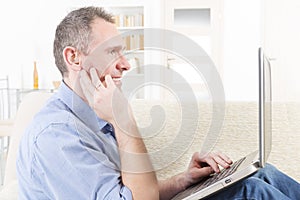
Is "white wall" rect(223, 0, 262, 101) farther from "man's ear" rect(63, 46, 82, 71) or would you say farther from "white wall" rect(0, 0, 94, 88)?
"man's ear" rect(63, 46, 82, 71)

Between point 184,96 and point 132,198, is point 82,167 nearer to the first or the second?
point 132,198

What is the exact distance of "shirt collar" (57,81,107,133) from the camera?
1191 mm

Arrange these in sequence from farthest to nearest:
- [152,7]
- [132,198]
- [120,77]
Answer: [152,7], [120,77], [132,198]

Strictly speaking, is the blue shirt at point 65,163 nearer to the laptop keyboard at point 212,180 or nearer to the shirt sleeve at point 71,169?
the shirt sleeve at point 71,169

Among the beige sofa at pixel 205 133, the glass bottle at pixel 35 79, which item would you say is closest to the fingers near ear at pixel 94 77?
the beige sofa at pixel 205 133

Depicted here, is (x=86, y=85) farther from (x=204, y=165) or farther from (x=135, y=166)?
(x=204, y=165)

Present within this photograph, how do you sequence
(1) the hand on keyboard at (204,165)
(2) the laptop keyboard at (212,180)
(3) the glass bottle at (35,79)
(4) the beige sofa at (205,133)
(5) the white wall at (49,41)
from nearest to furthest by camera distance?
Answer: (2) the laptop keyboard at (212,180) < (1) the hand on keyboard at (204,165) < (4) the beige sofa at (205,133) < (3) the glass bottle at (35,79) < (5) the white wall at (49,41)

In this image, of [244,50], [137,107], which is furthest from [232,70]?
[137,107]

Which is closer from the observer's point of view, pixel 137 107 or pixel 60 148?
pixel 60 148

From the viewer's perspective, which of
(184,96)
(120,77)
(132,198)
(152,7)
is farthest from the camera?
(152,7)

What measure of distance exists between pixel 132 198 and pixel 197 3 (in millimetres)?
4715

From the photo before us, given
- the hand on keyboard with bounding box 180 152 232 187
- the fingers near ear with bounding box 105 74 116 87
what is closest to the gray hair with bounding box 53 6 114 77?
the fingers near ear with bounding box 105 74 116 87

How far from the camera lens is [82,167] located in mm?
1061

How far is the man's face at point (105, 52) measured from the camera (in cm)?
120
